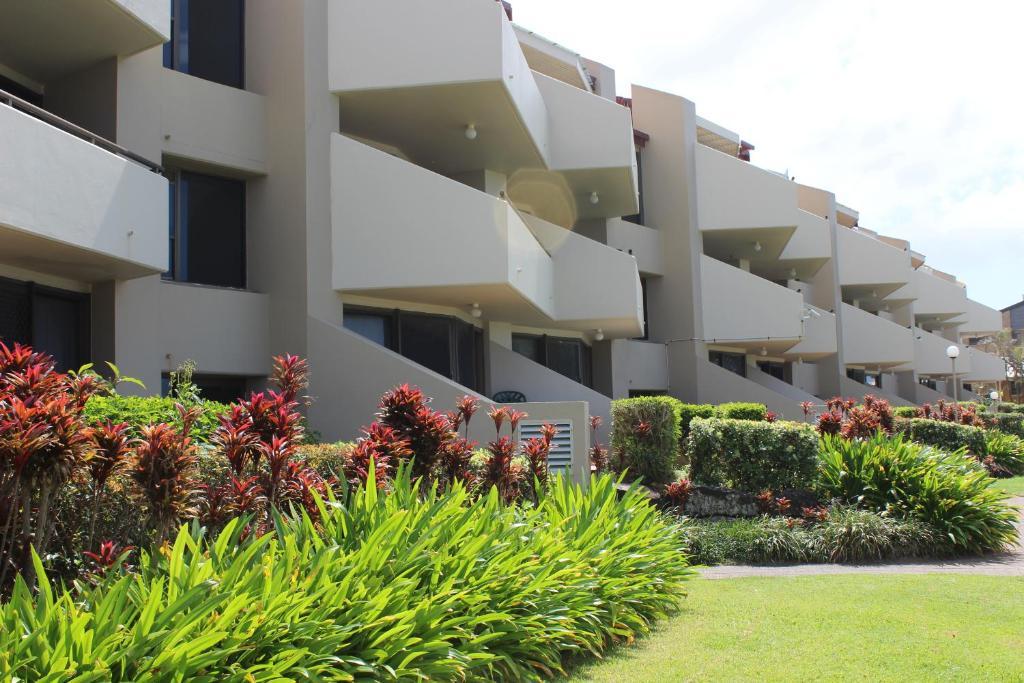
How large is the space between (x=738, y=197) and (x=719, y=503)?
18.1 metres

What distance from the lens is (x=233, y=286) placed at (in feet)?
50.3

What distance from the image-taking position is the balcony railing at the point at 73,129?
9883mm

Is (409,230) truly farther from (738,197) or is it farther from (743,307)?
(738,197)

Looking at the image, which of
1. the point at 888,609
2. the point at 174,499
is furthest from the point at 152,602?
the point at 888,609

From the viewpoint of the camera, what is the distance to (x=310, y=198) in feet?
49.1

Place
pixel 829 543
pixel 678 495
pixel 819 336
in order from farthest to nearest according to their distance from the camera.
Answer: pixel 819 336
pixel 678 495
pixel 829 543

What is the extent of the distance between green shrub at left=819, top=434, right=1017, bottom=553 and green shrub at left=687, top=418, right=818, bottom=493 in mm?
343

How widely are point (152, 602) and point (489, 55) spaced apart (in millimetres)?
12996

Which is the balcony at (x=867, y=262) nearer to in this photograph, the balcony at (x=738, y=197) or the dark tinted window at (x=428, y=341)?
the balcony at (x=738, y=197)

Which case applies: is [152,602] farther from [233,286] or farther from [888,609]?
[233,286]

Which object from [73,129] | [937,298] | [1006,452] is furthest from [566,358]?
[937,298]

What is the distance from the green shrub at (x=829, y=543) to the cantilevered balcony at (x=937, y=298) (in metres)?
43.8

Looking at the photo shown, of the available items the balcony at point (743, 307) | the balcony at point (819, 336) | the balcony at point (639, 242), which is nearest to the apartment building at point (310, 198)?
the balcony at point (639, 242)

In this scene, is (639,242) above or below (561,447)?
above
